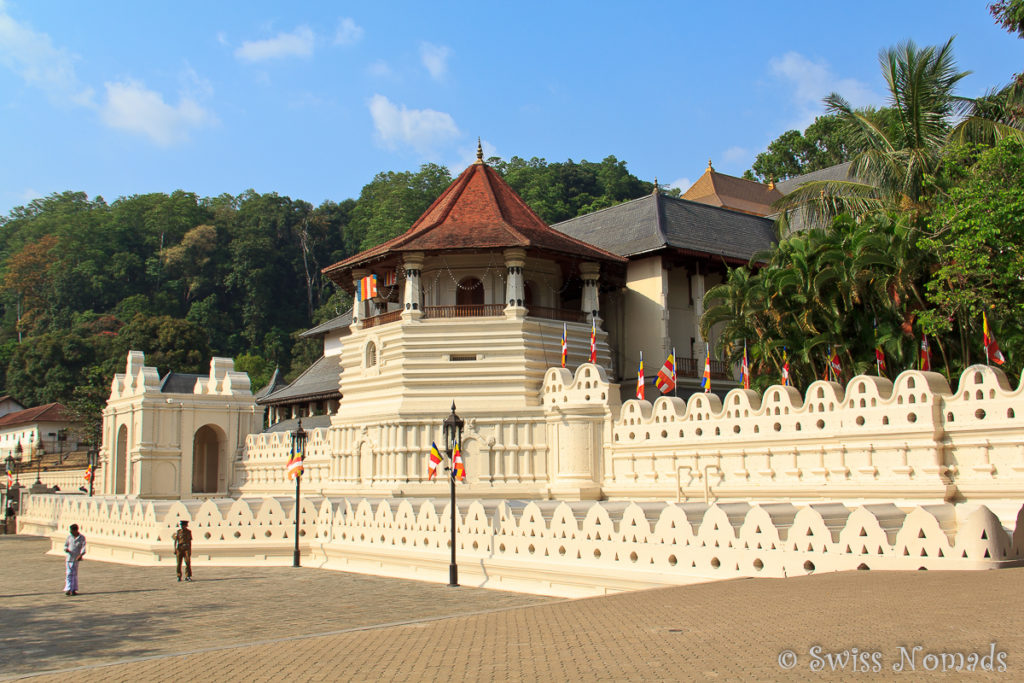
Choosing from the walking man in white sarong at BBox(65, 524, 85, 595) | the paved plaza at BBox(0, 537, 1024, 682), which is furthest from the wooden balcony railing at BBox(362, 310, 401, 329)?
the paved plaza at BBox(0, 537, 1024, 682)

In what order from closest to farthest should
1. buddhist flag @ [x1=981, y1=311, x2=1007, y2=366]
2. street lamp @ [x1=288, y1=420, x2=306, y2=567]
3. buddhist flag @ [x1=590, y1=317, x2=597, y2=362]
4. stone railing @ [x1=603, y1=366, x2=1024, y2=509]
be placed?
1. stone railing @ [x1=603, y1=366, x2=1024, y2=509]
2. buddhist flag @ [x1=981, y1=311, x2=1007, y2=366]
3. street lamp @ [x1=288, y1=420, x2=306, y2=567]
4. buddhist flag @ [x1=590, y1=317, x2=597, y2=362]

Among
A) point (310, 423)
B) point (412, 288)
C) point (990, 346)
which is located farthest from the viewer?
point (310, 423)

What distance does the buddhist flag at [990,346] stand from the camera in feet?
64.1

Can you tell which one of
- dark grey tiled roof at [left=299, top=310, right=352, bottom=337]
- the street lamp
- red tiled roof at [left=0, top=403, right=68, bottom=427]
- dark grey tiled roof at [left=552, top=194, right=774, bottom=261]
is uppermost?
dark grey tiled roof at [left=552, top=194, right=774, bottom=261]

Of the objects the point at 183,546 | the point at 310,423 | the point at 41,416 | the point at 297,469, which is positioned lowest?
the point at 183,546

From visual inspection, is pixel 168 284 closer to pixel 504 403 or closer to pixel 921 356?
pixel 504 403

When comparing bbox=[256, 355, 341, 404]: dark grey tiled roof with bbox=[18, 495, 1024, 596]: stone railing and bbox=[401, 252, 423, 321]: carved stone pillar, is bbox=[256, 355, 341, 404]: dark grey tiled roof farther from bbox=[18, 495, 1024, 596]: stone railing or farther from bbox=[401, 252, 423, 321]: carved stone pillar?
bbox=[18, 495, 1024, 596]: stone railing

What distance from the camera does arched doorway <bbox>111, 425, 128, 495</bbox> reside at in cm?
4141

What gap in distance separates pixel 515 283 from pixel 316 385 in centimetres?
2050

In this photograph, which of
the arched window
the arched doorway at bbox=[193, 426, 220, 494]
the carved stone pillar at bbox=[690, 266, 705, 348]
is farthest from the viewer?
the arched doorway at bbox=[193, 426, 220, 494]

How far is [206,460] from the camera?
4441 centimetres

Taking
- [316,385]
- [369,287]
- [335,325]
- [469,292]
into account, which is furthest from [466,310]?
[335,325]

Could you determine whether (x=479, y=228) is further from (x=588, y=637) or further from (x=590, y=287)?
Answer: (x=588, y=637)

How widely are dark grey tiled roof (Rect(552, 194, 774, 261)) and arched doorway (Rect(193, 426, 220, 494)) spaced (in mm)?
19366
